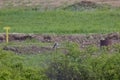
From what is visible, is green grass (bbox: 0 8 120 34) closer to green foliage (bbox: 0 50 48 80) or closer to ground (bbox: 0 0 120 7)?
ground (bbox: 0 0 120 7)

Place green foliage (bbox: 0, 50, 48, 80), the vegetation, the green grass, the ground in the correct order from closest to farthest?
green foliage (bbox: 0, 50, 48, 80) → the vegetation → the green grass → the ground

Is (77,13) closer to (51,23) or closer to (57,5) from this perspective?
(51,23)

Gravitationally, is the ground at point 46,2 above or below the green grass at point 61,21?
below

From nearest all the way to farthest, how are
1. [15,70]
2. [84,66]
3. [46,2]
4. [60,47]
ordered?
A: [15,70] < [84,66] < [60,47] < [46,2]

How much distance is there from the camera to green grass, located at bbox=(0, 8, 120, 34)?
34.6 m

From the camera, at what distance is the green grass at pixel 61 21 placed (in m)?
34.6

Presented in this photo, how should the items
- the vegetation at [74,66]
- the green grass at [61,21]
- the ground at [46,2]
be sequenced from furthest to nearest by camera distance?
the ground at [46,2], the green grass at [61,21], the vegetation at [74,66]

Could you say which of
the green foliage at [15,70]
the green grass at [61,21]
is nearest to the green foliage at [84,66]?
the green foliage at [15,70]

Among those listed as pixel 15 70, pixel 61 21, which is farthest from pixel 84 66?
pixel 61 21

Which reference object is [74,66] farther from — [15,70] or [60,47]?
[60,47]

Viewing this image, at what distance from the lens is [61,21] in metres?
39.2

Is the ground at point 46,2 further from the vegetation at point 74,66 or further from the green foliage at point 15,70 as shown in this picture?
the green foliage at point 15,70

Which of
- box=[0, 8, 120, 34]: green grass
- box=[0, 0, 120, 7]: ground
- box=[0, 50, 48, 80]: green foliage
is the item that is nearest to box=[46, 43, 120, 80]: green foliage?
box=[0, 50, 48, 80]: green foliage

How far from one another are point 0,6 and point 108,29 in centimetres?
1640
